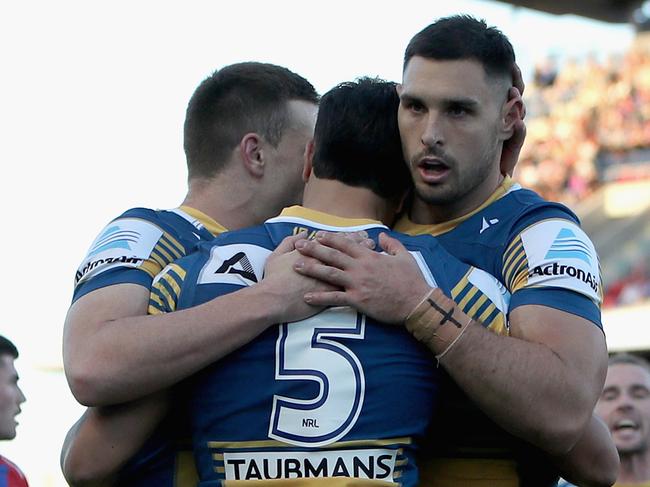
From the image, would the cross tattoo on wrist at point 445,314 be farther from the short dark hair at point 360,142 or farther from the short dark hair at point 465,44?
the short dark hair at point 465,44

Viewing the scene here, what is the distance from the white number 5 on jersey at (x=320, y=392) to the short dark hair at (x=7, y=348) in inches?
150

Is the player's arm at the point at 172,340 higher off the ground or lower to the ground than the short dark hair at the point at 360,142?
lower

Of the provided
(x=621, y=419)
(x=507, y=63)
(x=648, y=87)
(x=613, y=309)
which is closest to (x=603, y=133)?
(x=648, y=87)


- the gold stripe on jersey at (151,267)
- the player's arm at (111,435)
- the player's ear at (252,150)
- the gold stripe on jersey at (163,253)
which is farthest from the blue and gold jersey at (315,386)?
the player's ear at (252,150)

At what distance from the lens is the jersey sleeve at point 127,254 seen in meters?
3.02

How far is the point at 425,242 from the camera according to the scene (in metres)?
2.89

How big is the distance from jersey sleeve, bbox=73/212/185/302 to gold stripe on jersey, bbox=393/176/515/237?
0.61 m

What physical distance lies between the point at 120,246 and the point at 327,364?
756 mm

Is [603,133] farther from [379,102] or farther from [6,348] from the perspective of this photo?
[379,102]

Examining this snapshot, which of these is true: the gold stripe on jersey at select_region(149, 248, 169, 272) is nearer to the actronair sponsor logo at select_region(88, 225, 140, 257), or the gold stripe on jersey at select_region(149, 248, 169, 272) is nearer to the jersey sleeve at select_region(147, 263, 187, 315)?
the actronair sponsor logo at select_region(88, 225, 140, 257)

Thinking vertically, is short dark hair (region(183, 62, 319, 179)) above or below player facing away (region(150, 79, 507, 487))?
above

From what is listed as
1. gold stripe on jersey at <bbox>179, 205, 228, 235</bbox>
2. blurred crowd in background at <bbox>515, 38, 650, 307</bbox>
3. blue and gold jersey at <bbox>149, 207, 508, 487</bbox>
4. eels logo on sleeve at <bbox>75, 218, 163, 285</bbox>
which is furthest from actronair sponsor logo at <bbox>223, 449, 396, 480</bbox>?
blurred crowd in background at <bbox>515, 38, 650, 307</bbox>

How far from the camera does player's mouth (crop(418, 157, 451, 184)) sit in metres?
3.07

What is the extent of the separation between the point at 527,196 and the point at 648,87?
58.7 feet
